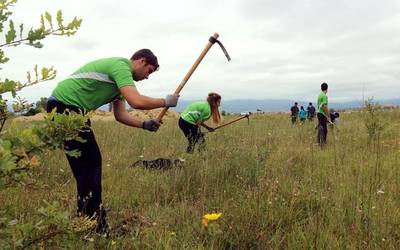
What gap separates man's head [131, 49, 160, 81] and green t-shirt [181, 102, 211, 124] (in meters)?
4.00

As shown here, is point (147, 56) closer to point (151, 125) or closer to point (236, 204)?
point (151, 125)

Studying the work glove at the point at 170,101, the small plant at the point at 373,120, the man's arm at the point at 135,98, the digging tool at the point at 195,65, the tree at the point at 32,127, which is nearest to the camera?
the tree at the point at 32,127

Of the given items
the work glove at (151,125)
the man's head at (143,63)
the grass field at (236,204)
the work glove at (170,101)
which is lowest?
the grass field at (236,204)

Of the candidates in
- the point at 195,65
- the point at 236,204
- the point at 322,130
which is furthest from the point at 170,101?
the point at 322,130

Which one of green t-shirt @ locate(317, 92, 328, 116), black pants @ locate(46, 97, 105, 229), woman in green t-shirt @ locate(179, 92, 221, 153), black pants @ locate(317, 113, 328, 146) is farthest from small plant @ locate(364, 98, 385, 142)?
black pants @ locate(46, 97, 105, 229)

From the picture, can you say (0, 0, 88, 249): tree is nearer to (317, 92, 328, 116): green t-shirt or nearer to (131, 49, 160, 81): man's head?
(131, 49, 160, 81): man's head

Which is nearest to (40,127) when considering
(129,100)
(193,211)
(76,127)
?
(76,127)

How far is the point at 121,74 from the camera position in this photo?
366cm

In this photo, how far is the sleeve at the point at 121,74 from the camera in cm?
363

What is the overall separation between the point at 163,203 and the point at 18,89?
2968mm

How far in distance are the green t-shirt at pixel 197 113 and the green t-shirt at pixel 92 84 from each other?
13.3ft

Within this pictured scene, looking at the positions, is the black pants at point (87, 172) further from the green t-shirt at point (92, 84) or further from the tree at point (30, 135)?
the tree at point (30, 135)

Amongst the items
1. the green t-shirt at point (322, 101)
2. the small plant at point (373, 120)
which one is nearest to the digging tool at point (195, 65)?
the small plant at point (373, 120)

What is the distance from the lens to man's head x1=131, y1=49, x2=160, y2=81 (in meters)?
3.94
